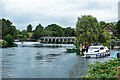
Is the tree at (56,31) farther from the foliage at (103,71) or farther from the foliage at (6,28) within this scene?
the foliage at (103,71)

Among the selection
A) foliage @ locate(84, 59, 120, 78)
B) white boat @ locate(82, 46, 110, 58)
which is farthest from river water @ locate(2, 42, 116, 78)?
white boat @ locate(82, 46, 110, 58)

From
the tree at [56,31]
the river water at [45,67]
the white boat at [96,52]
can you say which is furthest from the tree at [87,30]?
the tree at [56,31]

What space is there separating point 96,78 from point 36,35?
166357 millimetres

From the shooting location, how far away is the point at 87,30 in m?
54.0

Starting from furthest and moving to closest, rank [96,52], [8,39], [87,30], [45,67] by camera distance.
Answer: [8,39] → [87,30] → [96,52] → [45,67]

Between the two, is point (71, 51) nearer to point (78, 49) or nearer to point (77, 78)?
point (78, 49)

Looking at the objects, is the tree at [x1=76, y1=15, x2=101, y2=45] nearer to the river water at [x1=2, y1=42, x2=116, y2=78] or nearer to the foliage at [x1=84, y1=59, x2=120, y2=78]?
the river water at [x1=2, y1=42, x2=116, y2=78]

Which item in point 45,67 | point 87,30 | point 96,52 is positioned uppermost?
point 87,30

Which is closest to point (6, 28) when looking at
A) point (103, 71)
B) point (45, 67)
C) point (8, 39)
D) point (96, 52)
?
point (8, 39)

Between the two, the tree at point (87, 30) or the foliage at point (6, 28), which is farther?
the foliage at point (6, 28)

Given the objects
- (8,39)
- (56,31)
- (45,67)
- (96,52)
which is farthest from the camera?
(56,31)

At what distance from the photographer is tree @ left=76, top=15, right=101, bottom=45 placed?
54.2m

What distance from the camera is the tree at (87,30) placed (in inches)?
2135

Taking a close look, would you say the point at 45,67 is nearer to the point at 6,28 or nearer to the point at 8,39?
the point at 8,39
